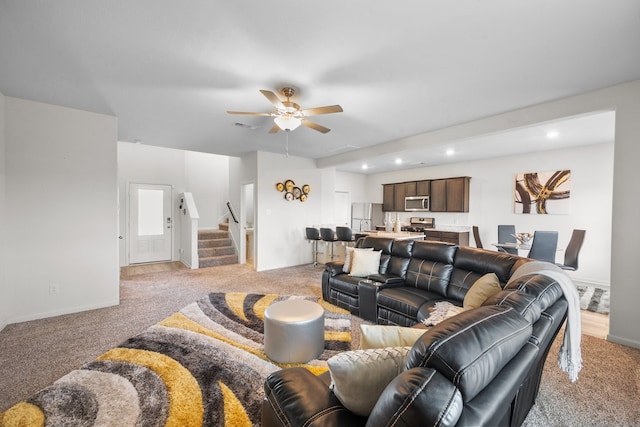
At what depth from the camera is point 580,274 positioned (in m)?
5.14

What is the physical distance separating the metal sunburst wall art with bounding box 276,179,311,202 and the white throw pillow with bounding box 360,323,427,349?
16.4 ft

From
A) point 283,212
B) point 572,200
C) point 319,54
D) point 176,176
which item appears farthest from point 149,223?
point 572,200

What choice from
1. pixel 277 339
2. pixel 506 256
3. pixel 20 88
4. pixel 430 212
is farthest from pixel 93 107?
pixel 430 212

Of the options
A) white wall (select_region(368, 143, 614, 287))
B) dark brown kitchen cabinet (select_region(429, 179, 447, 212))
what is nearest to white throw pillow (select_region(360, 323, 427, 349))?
white wall (select_region(368, 143, 614, 287))

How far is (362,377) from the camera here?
1029mm

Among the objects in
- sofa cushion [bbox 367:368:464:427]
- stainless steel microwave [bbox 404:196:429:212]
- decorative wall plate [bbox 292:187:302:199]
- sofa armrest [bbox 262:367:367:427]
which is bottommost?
sofa armrest [bbox 262:367:367:427]

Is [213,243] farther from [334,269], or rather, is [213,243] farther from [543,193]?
[543,193]

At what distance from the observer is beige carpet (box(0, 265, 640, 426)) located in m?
1.82

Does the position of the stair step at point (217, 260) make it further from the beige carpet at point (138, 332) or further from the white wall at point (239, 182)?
the beige carpet at point (138, 332)

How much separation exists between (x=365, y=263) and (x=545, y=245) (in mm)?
2986

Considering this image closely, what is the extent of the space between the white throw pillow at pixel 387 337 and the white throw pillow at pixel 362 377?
0.23 metres

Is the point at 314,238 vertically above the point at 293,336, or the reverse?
the point at 314,238

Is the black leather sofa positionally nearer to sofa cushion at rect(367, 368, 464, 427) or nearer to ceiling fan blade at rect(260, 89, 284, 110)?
sofa cushion at rect(367, 368, 464, 427)

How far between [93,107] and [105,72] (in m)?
1.18
